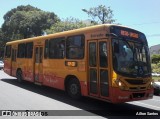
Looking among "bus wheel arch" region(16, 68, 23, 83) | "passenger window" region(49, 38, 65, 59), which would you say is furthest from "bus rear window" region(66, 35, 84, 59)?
"bus wheel arch" region(16, 68, 23, 83)

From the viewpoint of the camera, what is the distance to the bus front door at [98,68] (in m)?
10.5

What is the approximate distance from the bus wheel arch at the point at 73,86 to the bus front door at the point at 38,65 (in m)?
2.81

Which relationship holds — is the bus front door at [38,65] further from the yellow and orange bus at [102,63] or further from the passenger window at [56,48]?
the passenger window at [56,48]

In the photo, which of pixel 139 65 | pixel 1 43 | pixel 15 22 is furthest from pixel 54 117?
pixel 1 43

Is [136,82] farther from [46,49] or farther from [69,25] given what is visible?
[69,25]

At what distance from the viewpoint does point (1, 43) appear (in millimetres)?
76312

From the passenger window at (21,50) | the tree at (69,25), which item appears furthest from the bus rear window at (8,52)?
the tree at (69,25)

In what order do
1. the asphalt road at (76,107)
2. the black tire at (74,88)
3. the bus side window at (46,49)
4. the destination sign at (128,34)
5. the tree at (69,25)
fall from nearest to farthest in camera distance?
the asphalt road at (76,107), the destination sign at (128,34), the black tire at (74,88), the bus side window at (46,49), the tree at (69,25)

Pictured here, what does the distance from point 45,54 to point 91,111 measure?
5.68 metres

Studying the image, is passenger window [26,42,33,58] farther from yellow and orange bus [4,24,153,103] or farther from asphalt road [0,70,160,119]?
asphalt road [0,70,160,119]

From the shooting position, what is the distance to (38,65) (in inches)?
622

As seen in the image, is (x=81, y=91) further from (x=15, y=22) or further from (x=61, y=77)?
(x=15, y=22)

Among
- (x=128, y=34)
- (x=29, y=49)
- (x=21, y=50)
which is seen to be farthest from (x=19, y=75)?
(x=128, y=34)

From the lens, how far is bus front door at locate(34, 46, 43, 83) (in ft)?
50.8
